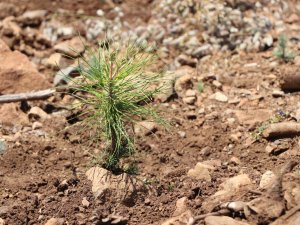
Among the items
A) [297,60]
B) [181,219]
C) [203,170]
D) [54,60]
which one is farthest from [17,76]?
[297,60]

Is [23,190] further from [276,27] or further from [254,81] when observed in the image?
[276,27]

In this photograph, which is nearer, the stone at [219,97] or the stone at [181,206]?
the stone at [181,206]

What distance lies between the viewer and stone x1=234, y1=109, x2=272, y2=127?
4.15 metres

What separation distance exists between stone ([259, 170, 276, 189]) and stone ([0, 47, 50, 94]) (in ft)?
Result: 7.33

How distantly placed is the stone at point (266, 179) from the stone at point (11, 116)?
1.95 m

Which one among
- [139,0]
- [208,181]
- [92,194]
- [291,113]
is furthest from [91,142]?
[139,0]

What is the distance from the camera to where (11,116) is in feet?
14.4

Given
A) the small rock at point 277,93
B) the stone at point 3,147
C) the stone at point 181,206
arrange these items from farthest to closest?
the small rock at point 277,93 < the stone at point 3,147 < the stone at point 181,206

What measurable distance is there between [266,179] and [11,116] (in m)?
2.09

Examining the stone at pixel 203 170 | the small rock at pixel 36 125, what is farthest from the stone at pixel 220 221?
the small rock at pixel 36 125

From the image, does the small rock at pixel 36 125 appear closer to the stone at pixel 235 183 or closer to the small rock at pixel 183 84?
the small rock at pixel 183 84

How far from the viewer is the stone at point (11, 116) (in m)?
4.35

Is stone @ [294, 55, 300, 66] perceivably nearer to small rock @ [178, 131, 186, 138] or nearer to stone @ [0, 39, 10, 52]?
small rock @ [178, 131, 186, 138]

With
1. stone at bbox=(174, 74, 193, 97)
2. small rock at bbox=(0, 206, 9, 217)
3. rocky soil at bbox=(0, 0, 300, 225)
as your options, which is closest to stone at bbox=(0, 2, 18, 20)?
rocky soil at bbox=(0, 0, 300, 225)
